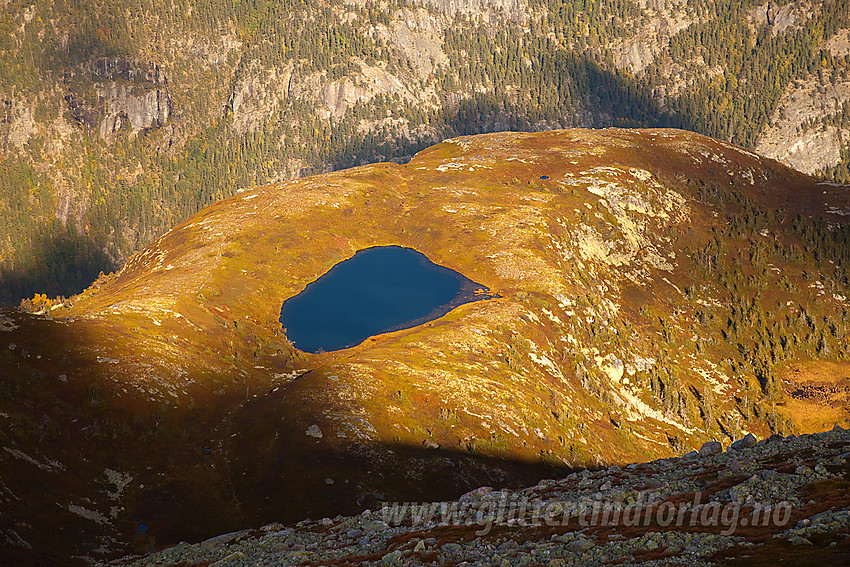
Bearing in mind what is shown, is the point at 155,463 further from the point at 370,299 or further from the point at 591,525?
the point at 370,299

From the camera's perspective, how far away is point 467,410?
74688 mm

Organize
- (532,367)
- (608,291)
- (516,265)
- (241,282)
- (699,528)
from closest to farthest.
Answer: (699,528)
(532,367)
(241,282)
(516,265)
(608,291)

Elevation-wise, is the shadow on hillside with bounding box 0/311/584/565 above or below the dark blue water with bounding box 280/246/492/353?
above

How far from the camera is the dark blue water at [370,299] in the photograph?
331ft

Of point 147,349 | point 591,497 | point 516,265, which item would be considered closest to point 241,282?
point 147,349

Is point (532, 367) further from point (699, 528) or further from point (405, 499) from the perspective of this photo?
point (699, 528)

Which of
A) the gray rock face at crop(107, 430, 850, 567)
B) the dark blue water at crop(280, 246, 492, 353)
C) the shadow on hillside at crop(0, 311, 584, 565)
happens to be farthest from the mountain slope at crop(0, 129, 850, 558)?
the gray rock face at crop(107, 430, 850, 567)

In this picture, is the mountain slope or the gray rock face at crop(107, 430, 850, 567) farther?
the mountain slope

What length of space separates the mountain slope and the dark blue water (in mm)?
3336

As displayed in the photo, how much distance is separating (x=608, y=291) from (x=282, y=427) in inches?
3439

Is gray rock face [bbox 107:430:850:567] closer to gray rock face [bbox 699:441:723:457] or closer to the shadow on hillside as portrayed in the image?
gray rock face [bbox 699:441:723:457]

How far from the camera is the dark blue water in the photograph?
101 m

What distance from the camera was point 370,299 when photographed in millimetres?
111938

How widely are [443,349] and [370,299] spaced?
2539 centimetres
